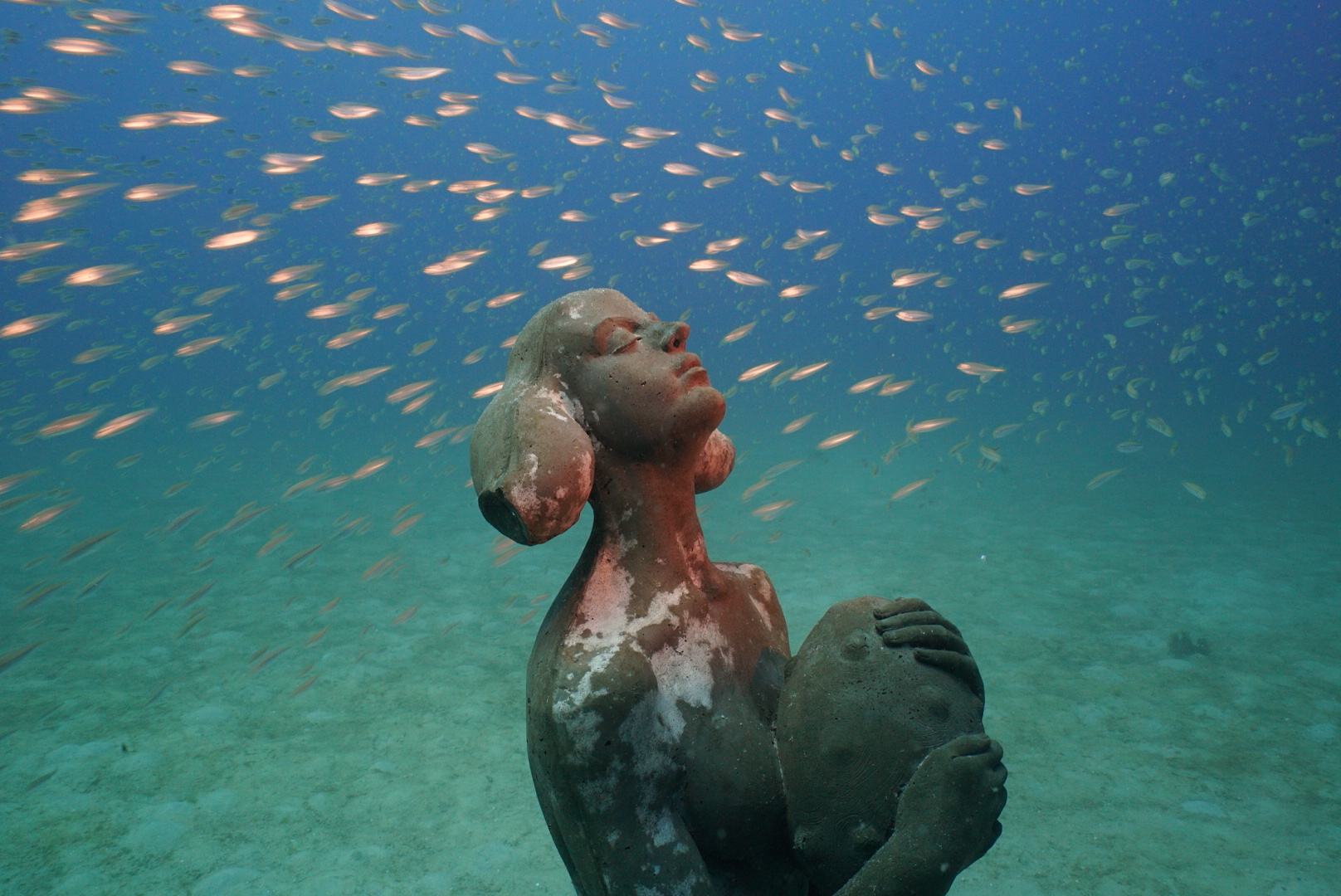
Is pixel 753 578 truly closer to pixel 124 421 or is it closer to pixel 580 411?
pixel 580 411

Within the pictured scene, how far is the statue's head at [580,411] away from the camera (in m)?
1.55

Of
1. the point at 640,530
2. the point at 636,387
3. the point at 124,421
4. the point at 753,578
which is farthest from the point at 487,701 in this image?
the point at 636,387

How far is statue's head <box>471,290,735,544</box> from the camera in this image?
155cm

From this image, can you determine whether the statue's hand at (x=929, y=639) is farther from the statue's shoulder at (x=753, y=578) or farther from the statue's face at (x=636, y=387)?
the statue's face at (x=636, y=387)

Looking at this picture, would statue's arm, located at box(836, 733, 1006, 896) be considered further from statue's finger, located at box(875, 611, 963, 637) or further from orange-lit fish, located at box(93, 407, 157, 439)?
orange-lit fish, located at box(93, 407, 157, 439)

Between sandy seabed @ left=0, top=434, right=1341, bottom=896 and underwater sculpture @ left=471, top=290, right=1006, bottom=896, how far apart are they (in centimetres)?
301

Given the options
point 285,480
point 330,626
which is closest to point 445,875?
point 330,626

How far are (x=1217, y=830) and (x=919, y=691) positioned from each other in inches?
180

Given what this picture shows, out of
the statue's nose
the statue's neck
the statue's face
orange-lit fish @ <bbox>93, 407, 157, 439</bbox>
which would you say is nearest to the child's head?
the statue's neck

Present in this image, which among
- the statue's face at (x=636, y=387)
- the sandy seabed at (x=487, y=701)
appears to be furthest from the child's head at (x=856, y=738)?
the sandy seabed at (x=487, y=701)

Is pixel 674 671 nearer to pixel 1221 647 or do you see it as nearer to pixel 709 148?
pixel 1221 647

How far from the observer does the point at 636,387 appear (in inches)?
69.0

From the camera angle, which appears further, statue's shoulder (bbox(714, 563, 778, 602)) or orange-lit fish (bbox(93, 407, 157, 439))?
orange-lit fish (bbox(93, 407, 157, 439))

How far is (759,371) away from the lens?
8414 mm
